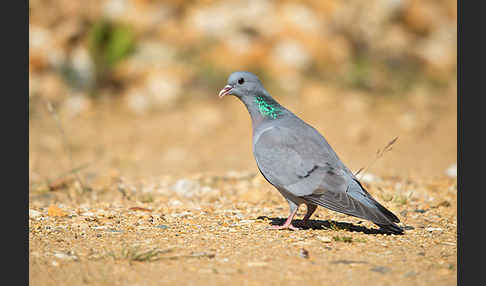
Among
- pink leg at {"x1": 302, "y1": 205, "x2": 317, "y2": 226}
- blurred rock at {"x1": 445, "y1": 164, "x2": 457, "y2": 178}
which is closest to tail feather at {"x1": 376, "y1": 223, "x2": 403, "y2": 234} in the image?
pink leg at {"x1": 302, "y1": 205, "x2": 317, "y2": 226}

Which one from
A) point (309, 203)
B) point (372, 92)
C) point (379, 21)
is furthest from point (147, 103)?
point (309, 203)

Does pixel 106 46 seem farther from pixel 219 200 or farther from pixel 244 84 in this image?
pixel 244 84

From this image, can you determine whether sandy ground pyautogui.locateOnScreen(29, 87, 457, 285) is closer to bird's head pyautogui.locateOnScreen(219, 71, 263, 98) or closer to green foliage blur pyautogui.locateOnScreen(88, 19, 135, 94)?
green foliage blur pyautogui.locateOnScreen(88, 19, 135, 94)

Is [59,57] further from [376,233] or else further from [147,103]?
[376,233]

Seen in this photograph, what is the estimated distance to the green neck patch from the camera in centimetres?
494

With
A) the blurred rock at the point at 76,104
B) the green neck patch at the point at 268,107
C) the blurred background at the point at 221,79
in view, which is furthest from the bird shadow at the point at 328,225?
the blurred rock at the point at 76,104

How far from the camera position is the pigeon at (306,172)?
435 centimetres

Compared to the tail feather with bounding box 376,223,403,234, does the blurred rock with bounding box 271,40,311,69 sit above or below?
above

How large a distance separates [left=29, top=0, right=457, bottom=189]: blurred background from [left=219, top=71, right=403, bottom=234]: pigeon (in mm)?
2978

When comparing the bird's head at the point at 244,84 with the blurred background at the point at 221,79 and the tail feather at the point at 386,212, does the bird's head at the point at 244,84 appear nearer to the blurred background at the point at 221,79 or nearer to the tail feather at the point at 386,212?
the tail feather at the point at 386,212

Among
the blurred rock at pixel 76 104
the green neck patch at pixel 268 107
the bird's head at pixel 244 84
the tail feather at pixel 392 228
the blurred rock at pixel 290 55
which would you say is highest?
the blurred rock at pixel 290 55

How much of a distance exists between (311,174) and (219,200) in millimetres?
1623

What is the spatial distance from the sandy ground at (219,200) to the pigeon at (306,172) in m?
0.20

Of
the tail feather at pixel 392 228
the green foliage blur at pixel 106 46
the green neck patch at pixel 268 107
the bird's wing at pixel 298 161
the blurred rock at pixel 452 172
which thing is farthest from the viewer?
the green foliage blur at pixel 106 46
